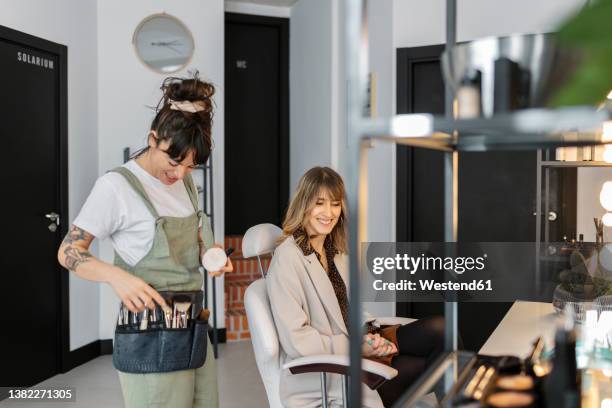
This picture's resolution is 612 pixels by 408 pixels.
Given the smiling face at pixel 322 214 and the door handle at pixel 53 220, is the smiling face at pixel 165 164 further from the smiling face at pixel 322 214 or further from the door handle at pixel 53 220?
the door handle at pixel 53 220

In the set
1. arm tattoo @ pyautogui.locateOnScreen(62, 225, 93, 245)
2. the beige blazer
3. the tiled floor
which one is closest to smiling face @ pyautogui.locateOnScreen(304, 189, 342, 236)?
the beige blazer

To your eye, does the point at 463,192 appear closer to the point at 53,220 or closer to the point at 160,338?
the point at 53,220

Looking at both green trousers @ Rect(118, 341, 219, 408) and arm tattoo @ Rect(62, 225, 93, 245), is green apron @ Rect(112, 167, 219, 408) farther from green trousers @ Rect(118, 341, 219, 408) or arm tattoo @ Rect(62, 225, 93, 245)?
arm tattoo @ Rect(62, 225, 93, 245)

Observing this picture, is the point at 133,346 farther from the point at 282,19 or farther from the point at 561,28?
the point at 282,19

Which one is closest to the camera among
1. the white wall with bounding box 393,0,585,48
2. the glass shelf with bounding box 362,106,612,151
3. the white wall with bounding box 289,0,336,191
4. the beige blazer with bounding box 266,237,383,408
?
the glass shelf with bounding box 362,106,612,151

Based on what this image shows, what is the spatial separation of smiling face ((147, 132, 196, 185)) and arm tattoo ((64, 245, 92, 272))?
13.3 inches

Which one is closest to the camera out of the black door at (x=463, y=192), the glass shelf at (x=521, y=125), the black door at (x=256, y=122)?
the glass shelf at (x=521, y=125)

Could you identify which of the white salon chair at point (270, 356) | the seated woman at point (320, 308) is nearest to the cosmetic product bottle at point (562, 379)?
the white salon chair at point (270, 356)

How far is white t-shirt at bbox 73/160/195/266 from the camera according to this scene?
6.48 feet

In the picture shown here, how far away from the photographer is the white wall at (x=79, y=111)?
4387 millimetres

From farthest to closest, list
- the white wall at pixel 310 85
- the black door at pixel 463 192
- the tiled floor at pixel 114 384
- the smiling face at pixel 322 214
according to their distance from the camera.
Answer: the white wall at pixel 310 85 → the black door at pixel 463 192 → the tiled floor at pixel 114 384 → the smiling face at pixel 322 214

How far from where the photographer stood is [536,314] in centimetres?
253

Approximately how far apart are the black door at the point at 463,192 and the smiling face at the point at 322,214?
1.92 m

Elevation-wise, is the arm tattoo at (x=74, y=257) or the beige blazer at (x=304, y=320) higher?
the arm tattoo at (x=74, y=257)
